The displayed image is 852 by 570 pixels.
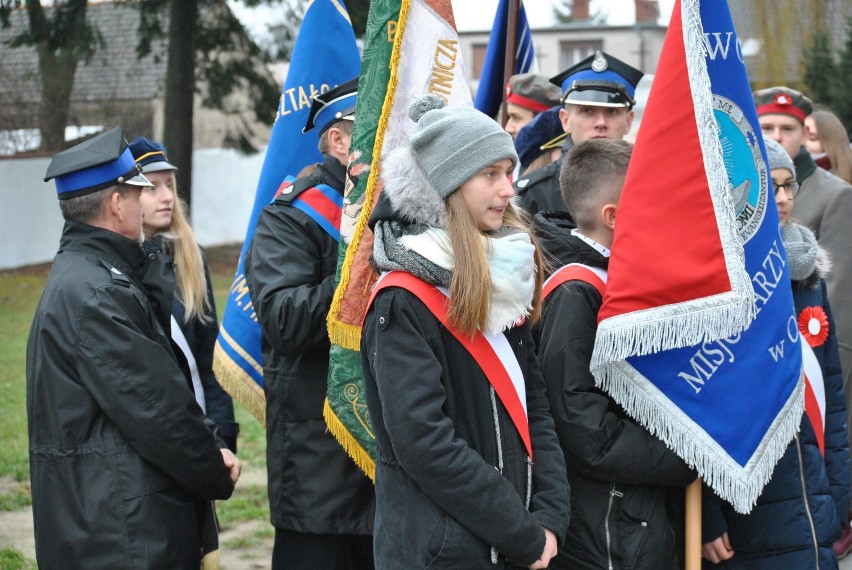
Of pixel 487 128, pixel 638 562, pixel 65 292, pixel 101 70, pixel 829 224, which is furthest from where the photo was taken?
pixel 101 70

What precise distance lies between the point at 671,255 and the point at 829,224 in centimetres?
279

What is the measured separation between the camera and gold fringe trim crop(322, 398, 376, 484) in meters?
3.45

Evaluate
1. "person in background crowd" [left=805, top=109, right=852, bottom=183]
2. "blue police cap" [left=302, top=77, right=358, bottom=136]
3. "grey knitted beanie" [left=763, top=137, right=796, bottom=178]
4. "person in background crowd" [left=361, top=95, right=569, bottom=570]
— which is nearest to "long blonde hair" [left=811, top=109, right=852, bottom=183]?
"person in background crowd" [left=805, top=109, right=852, bottom=183]

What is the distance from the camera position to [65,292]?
324 centimetres

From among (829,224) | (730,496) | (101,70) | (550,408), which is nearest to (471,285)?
(550,408)

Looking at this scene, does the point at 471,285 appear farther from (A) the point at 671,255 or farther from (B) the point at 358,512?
(B) the point at 358,512

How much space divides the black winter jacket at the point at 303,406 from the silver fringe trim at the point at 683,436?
110cm

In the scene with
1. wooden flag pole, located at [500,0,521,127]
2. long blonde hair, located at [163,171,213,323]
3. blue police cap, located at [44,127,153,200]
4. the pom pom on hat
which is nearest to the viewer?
the pom pom on hat

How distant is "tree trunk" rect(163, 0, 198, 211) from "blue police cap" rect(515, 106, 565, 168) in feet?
11.3

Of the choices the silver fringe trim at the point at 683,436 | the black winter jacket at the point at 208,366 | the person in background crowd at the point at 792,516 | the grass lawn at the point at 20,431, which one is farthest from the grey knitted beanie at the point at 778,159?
the grass lawn at the point at 20,431

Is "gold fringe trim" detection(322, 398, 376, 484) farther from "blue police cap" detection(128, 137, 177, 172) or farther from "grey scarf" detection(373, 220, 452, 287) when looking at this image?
"blue police cap" detection(128, 137, 177, 172)

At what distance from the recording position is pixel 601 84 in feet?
15.1

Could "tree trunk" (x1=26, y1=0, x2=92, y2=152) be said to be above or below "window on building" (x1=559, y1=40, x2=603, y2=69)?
above

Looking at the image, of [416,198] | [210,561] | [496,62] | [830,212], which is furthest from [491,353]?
[830,212]
